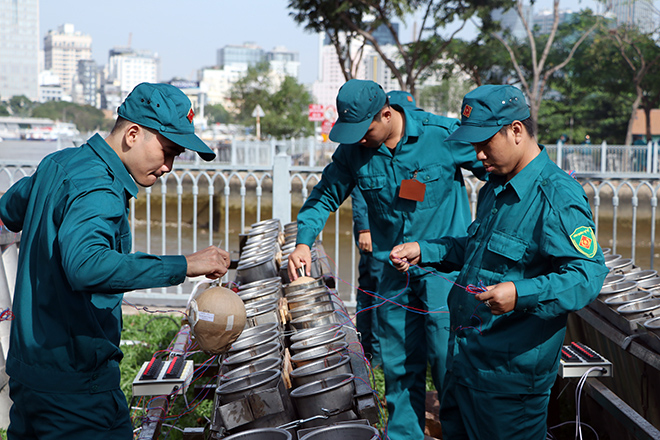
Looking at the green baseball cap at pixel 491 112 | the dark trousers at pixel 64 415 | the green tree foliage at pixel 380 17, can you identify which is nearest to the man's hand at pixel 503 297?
the green baseball cap at pixel 491 112

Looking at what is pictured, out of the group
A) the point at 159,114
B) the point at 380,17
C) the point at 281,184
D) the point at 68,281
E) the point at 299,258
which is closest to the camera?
the point at 68,281

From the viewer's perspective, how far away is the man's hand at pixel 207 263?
213cm

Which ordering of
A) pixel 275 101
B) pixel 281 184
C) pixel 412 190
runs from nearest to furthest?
pixel 412 190, pixel 281 184, pixel 275 101

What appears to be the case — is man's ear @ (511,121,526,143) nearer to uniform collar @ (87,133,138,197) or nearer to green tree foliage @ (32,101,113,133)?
uniform collar @ (87,133,138,197)

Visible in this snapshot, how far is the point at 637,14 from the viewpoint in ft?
104

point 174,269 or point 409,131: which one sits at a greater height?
point 409,131

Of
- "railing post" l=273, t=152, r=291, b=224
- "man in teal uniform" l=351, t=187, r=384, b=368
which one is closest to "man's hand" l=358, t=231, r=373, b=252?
"man in teal uniform" l=351, t=187, r=384, b=368

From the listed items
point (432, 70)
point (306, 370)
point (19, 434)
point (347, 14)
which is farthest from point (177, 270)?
point (432, 70)

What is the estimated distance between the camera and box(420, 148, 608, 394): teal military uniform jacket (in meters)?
2.23

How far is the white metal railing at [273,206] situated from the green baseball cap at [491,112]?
2209mm

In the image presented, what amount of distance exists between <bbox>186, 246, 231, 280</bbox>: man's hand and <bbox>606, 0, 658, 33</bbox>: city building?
21068 mm

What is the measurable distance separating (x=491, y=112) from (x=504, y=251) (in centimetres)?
52

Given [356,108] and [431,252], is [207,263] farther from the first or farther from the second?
[356,108]

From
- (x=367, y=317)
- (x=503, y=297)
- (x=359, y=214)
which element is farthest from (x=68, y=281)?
(x=367, y=317)
